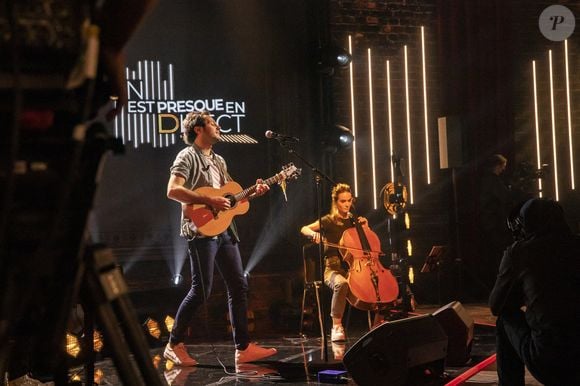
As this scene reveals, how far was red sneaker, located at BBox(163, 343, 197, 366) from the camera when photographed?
5.91 meters

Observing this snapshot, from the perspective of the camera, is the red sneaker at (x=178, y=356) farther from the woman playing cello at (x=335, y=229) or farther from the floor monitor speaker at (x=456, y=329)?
the floor monitor speaker at (x=456, y=329)

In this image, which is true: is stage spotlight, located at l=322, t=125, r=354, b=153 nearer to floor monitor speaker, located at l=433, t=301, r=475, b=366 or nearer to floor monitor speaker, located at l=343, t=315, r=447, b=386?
floor monitor speaker, located at l=433, t=301, r=475, b=366

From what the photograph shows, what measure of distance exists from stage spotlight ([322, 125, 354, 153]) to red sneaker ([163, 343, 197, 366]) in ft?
10.8

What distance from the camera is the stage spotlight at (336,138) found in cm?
843

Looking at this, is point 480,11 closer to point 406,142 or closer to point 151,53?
point 406,142

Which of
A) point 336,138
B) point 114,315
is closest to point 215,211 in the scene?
point 336,138

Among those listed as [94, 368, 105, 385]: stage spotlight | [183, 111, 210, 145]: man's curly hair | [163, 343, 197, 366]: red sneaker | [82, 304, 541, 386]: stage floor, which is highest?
[183, 111, 210, 145]: man's curly hair

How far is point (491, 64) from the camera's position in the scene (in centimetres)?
995

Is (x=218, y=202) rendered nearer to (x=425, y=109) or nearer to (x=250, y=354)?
(x=250, y=354)

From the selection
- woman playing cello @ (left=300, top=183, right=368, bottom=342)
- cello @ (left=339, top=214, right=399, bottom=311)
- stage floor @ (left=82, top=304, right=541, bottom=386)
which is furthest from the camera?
woman playing cello @ (left=300, top=183, right=368, bottom=342)

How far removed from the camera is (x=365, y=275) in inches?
274

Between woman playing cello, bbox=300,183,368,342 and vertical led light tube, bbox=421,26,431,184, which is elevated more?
vertical led light tube, bbox=421,26,431,184

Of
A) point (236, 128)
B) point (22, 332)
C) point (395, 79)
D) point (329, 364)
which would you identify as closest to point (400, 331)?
point (329, 364)

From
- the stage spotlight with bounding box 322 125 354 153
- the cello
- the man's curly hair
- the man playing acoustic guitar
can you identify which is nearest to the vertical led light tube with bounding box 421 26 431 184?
the stage spotlight with bounding box 322 125 354 153
